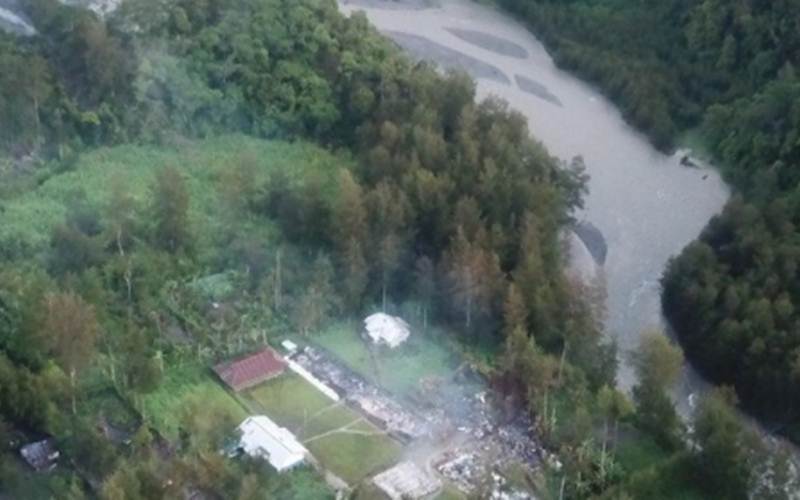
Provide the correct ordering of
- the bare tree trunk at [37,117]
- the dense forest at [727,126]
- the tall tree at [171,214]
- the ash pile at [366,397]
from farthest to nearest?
1. the bare tree trunk at [37,117]
2. the tall tree at [171,214]
3. the dense forest at [727,126]
4. the ash pile at [366,397]

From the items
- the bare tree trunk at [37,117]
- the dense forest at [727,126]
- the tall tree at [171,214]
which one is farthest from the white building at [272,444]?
the bare tree trunk at [37,117]

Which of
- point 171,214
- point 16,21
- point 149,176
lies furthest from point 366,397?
point 16,21

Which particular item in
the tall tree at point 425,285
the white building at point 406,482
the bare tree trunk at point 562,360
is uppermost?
the bare tree trunk at point 562,360

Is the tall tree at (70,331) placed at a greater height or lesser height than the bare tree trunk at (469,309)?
lesser

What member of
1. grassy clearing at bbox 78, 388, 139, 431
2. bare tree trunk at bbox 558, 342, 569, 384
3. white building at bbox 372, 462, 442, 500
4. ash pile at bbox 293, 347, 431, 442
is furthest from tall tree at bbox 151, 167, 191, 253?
bare tree trunk at bbox 558, 342, 569, 384

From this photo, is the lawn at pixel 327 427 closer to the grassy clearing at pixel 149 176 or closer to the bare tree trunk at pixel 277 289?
the bare tree trunk at pixel 277 289

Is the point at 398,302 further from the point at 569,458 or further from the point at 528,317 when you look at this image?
the point at 569,458
